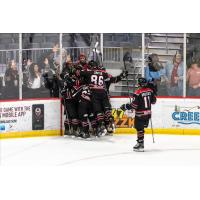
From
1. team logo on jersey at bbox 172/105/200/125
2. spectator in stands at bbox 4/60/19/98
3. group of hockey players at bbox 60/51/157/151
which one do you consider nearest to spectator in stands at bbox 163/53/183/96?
team logo on jersey at bbox 172/105/200/125

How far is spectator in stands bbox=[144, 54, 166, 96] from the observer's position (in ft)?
39.4

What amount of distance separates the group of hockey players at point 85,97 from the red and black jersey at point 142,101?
1544 mm

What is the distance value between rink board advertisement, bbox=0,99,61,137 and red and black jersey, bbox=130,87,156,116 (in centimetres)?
222

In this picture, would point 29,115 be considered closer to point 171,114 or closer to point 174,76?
point 171,114

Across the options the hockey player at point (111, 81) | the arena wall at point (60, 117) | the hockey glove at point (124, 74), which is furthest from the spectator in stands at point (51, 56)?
the hockey glove at point (124, 74)

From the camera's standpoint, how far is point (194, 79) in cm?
1189

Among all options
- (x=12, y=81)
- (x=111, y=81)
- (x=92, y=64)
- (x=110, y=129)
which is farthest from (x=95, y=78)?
(x=12, y=81)

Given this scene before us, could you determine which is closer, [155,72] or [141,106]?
[141,106]

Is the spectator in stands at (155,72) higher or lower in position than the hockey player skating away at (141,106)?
higher

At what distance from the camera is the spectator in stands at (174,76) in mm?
11945

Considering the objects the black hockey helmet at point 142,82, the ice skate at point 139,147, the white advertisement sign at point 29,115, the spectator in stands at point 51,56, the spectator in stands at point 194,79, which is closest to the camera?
the black hockey helmet at point 142,82

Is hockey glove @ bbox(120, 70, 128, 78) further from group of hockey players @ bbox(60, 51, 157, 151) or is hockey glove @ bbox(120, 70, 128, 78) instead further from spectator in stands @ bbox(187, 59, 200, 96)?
spectator in stands @ bbox(187, 59, 200, 96)

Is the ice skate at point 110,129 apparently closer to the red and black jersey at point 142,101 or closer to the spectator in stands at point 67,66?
the spectator in stands at point 67,66

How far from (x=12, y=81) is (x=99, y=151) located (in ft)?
7.46
